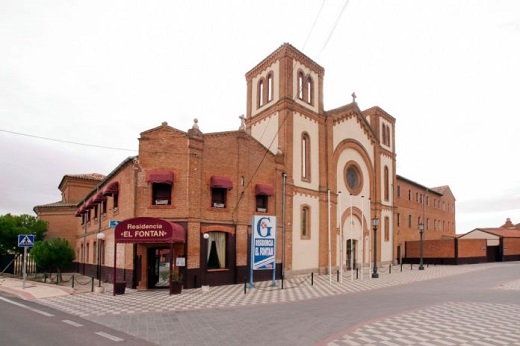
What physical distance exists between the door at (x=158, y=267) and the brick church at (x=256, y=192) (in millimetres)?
70

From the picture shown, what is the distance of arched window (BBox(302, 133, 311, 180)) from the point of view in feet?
93.0

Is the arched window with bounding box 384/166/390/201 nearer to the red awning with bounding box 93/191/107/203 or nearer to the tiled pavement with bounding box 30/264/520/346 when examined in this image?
the tiled pavement with bounding box 30/264/520/346

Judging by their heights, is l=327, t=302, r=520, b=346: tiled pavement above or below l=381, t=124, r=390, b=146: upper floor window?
below

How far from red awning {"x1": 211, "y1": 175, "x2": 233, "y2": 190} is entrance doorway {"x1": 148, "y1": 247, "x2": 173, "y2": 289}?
170 inches

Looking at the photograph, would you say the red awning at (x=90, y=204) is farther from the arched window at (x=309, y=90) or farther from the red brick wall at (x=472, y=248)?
the red brick wall at (x=472, y=248)

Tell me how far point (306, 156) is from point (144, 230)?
1406 cm

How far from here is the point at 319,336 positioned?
32.8 ft

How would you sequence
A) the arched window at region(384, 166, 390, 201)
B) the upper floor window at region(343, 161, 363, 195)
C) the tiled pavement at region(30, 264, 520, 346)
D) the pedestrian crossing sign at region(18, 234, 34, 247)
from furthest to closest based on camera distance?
1. the arched window at region(384, 166, 390, 201)
2. the upper floor window at region(343, 161, 363, 195)
3. the pedestrian crossing sign at region(18, 234, 34, 247)
4. the tiled pavement at region(30, 264, 520, 346)

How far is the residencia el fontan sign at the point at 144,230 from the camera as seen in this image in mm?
18312

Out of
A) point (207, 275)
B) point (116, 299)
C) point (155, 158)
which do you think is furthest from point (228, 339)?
point (155, 158)

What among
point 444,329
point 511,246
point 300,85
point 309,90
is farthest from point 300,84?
point 511,246

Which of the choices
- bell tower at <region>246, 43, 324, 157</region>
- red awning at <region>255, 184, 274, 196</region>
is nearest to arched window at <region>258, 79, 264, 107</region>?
bell tower at <region>246, 43, 324, 157</region>

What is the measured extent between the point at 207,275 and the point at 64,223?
2451 centimetres

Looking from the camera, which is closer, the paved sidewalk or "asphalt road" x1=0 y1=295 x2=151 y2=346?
"asphalt road" x1=0 y1=295 x2=151 y2=346
